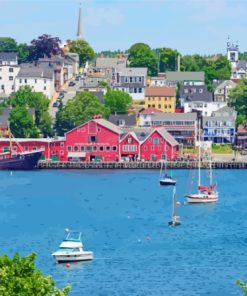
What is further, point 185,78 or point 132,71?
point 185,78

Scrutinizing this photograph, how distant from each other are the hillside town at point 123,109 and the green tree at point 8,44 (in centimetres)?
386

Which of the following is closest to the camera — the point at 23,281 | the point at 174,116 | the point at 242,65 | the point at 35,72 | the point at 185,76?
the point at 23,281

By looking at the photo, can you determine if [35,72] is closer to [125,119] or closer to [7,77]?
[7,77]

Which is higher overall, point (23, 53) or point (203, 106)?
point (23, 53)

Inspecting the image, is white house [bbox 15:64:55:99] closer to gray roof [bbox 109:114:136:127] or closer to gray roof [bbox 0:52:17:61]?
gray roof [bbox 0:52:17:61]

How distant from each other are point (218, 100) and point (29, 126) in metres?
15.7

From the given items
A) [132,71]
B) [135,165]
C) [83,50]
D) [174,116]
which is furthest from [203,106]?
[83,50]

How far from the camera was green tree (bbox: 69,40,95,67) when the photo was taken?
3949 inches

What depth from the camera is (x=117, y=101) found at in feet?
261

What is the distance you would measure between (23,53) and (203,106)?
18.2m

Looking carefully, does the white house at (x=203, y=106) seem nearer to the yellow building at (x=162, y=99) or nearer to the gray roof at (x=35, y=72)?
the yellow building at (x=162, y=99)

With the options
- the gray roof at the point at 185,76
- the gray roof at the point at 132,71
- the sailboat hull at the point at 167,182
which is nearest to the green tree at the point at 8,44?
the gray roof at the point at 132,71

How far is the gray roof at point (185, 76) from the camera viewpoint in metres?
89.1

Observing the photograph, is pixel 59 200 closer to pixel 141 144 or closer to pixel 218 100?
pixel 141 144
